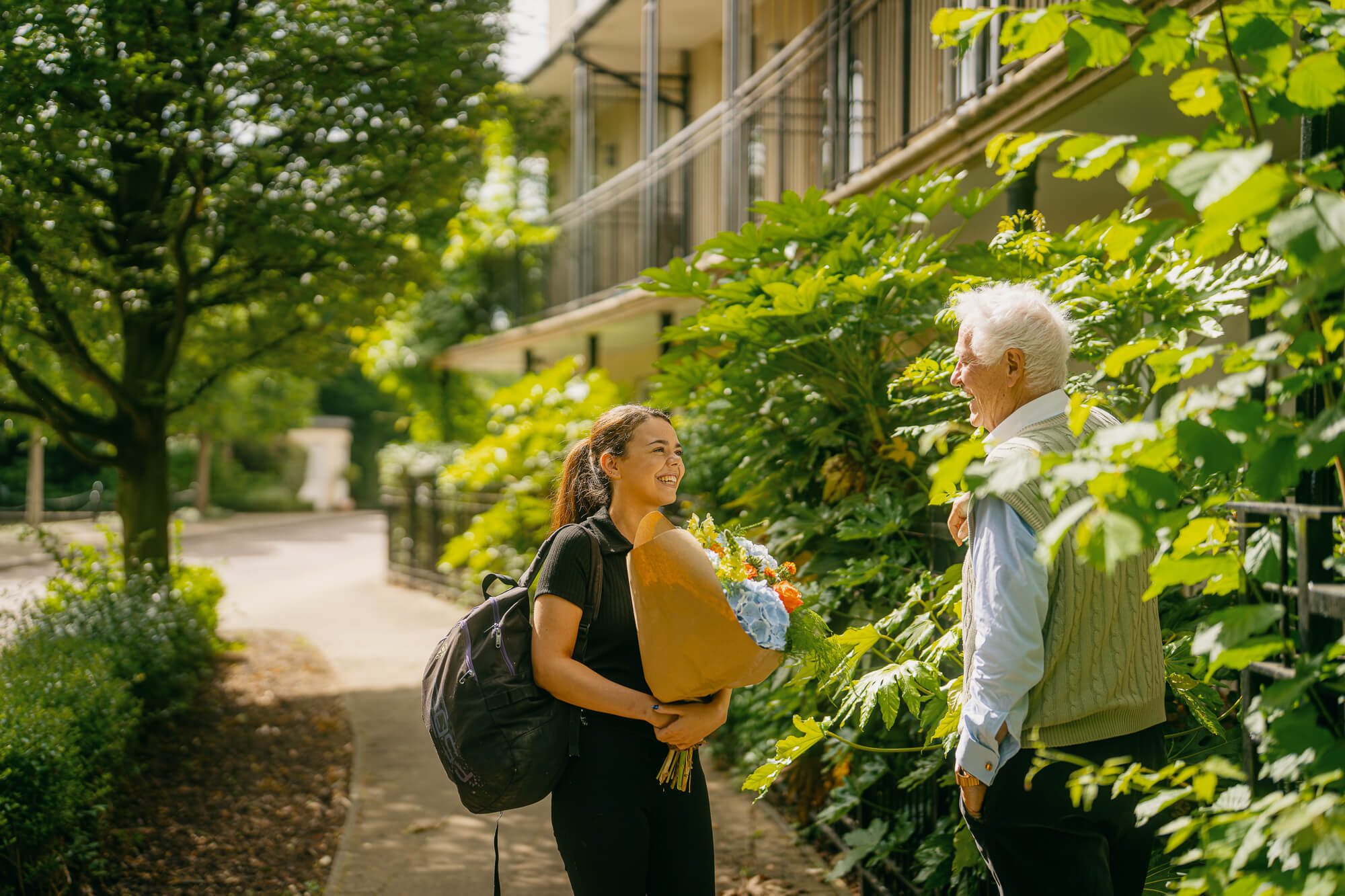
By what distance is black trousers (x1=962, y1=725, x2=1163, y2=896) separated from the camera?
224 cm

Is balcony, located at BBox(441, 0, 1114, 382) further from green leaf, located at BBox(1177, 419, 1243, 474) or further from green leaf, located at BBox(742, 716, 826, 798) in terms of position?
green leaf, located at BBox(742, 716, 826, 798)

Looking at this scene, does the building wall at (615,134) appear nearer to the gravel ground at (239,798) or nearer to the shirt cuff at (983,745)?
the gravel ground at (239,798)

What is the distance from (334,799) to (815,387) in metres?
3.96

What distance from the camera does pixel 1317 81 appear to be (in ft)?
4.83

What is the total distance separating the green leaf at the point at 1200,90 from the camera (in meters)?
1.56

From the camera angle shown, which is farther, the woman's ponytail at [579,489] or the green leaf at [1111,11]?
the woman's ponytail at [579,489]

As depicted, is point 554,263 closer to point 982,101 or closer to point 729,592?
point 982,101

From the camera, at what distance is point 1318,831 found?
134cm

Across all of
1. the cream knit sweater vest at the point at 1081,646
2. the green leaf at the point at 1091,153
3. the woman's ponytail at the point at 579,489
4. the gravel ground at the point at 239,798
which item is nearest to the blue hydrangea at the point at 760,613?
the cream knit sweater vest at the point at 1081,646

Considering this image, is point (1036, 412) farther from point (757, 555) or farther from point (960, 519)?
point (757, 555)

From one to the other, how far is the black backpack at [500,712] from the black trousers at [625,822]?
7 centimetres

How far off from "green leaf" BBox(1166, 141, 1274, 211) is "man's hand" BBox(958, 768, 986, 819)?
4.52ft

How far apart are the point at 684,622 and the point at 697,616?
4cm

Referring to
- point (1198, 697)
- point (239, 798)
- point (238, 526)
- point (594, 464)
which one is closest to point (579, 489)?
point (594, 464)
